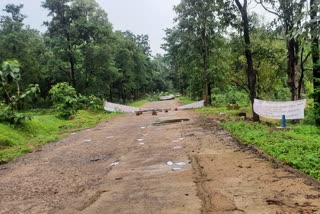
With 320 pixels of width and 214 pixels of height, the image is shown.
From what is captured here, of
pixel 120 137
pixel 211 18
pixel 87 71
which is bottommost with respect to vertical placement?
pixel 120 137

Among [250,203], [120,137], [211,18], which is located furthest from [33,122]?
[211,18]

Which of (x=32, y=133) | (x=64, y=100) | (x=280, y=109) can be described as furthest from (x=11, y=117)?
(x=280, y=109)

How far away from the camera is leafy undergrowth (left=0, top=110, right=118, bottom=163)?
1281cm

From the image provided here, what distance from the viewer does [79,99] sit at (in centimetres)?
2711

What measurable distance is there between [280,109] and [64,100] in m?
14.2

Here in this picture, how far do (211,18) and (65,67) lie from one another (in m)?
15.6

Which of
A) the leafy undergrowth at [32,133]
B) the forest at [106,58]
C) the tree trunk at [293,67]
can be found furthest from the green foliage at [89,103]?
the tree trunk at [293,67]

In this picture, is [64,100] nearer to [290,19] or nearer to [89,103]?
[89,103]

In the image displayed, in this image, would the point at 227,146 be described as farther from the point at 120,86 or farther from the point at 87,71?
the point at 120,86

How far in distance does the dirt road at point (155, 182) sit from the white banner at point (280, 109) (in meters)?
3.87

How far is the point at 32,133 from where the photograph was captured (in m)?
16.8

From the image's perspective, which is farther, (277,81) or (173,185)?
(277,81)

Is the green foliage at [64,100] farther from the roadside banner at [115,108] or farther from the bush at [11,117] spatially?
the bush at [11,117]

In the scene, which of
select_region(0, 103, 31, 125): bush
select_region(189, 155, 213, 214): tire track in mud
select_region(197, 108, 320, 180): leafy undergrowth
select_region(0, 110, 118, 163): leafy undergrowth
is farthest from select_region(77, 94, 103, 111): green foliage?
select_region(189, 155, 213, 214): tire track in mud
